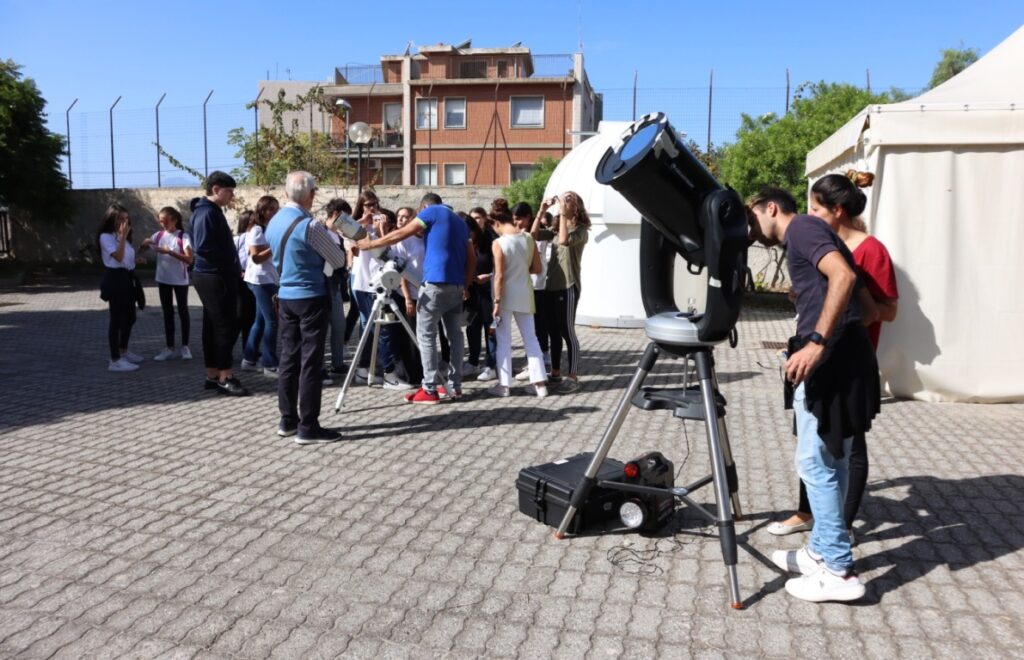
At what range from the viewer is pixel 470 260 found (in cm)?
680

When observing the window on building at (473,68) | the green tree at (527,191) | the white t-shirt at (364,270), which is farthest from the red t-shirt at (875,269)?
the window on building at (473,68)

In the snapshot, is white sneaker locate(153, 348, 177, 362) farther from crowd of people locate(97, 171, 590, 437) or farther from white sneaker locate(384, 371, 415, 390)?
white sneaker locate(384, 371, 415, 390)

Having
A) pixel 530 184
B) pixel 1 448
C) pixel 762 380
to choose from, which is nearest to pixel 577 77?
pixel 530 184

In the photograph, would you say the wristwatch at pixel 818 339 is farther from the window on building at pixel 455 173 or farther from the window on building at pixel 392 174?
the window on building at pixel 392 174

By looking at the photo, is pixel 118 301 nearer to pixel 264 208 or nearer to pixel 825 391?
pixel 264 208

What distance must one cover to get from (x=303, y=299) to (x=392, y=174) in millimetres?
37056

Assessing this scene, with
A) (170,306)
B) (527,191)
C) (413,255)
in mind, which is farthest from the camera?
(527,191)

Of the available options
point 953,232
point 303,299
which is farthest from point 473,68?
point 303,299

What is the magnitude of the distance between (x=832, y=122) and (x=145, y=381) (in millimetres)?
17589

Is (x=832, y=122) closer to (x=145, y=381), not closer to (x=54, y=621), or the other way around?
(x=145, y=381)

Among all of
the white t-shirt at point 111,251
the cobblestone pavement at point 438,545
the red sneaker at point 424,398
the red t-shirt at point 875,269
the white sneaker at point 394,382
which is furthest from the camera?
the white t-shirt at point 111,251

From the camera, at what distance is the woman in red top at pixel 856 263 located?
3.59 meters

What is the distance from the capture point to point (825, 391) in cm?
313

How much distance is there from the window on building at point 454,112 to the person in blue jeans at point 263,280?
3272 cm
